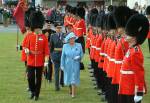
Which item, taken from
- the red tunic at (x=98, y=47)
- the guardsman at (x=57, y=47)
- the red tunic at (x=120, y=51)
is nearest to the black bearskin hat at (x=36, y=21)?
the guardsman at (x=57, y=47)

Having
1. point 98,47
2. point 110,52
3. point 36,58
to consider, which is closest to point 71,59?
point 98,47

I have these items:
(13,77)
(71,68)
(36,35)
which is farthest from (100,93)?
(13,77)

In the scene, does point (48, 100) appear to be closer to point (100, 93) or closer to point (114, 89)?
point (100, 93)

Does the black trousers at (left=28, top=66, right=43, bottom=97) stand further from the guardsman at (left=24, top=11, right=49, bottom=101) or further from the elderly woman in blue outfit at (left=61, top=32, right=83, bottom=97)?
the elderly woman in blue outfit at (left=61, top=32, right=83, bottom=97)

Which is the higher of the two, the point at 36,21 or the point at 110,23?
the point at 110,23

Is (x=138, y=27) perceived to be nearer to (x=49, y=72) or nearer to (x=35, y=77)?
(x=35, y=77)

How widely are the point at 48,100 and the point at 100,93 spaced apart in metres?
1.33

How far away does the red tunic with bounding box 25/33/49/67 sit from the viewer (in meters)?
12.4

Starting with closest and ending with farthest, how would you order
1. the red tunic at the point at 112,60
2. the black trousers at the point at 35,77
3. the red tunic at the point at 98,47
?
the red tunic at the point at 112,60 < the black trousers at the point at 35,77 < the red tunic at the point at 98,47

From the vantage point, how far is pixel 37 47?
12469mm

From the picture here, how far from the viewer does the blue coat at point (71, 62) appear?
12586 mm

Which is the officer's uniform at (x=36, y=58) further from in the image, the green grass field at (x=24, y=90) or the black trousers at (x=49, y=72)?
the black trousers at (x=49, y=72)

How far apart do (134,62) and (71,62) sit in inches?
181

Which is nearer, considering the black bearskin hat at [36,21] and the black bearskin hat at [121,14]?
the black bearskin hat at [121,14]
